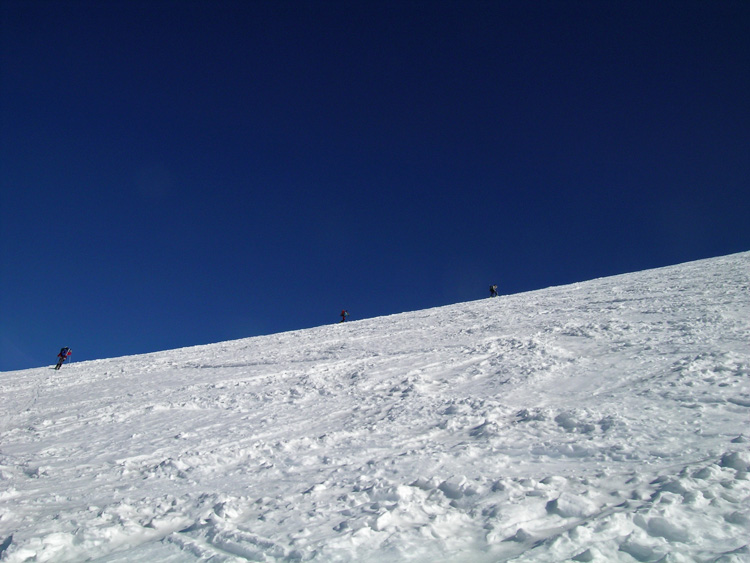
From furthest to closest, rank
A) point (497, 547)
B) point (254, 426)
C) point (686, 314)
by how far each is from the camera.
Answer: point (686, 314)
point (254, 426)
point (497, 547)

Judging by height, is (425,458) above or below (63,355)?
below

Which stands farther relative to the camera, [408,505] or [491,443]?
[491,443]

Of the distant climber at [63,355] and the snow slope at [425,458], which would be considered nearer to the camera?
the snow slope at [425,458]

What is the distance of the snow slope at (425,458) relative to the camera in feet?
12.7

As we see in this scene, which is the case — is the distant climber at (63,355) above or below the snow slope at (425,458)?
above

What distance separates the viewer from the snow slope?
387 cm

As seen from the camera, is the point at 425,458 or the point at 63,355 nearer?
the point at 425,458

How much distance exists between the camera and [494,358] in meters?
10.4

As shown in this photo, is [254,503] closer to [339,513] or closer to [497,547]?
[339,513]

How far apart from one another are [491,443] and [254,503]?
3.02m

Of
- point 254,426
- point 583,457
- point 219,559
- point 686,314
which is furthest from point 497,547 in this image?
point 686,314

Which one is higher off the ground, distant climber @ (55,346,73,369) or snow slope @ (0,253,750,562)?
distant climber @ (55,346,73,369)

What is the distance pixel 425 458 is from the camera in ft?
18.3

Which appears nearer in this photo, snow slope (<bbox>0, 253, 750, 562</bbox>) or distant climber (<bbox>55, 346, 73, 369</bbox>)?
snow slope (<bbox>0, 253, 750, 562</bbox>)
